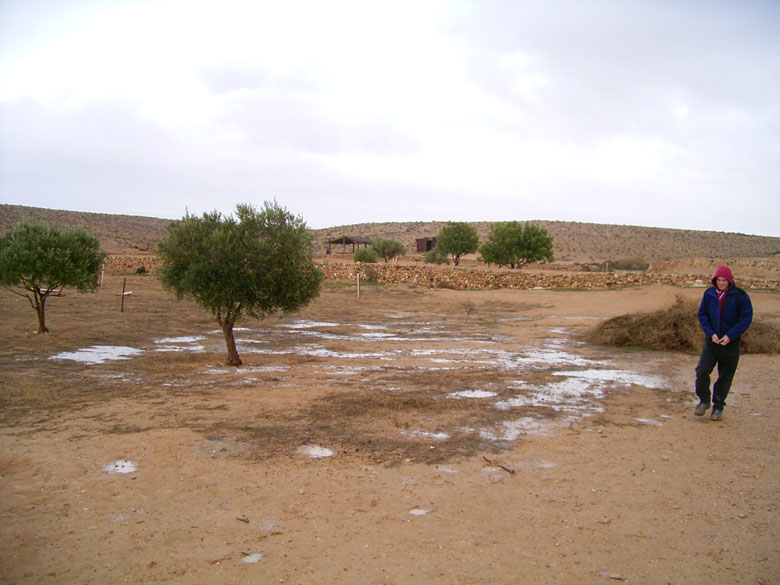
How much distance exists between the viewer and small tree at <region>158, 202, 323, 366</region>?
12.6m

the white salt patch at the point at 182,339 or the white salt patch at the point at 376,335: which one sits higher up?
the white salt patch at the point at 182,339

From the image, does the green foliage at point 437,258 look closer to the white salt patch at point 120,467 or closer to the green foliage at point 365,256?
the green foliage at point 365,256

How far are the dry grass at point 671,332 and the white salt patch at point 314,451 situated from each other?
11.2 meters

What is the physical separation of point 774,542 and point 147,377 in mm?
10128

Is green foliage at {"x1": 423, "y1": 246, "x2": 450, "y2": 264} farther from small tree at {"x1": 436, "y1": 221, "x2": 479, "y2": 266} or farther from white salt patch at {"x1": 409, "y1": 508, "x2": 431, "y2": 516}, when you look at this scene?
white salt patch at {"x1": 409, "y1": 508, "x2": 431, "y2": 516}

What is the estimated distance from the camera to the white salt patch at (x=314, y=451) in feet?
22.1

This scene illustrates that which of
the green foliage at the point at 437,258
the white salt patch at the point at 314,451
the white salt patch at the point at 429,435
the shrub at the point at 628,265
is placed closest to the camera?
the white salt patch at the point at 314,451

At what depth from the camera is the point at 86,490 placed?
18.7 feet

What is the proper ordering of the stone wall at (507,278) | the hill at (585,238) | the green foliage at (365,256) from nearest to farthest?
the stone wall at (507,278), the green foliage at (365,256), the hill at (585,238)

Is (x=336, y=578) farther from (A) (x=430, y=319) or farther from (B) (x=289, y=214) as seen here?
(A) (x=430, y=319)

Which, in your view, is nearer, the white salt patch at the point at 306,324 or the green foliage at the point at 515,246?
the white salt patch at the point at 306,324

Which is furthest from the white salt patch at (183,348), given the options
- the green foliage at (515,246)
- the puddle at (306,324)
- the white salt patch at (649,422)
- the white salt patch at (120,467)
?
the green foliage at (515,246)

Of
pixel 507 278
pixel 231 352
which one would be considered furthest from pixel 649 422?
pixel 507 278

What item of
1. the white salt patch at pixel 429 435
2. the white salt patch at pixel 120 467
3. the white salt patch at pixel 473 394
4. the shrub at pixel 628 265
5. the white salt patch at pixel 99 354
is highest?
the shrub at pixel 628 265
